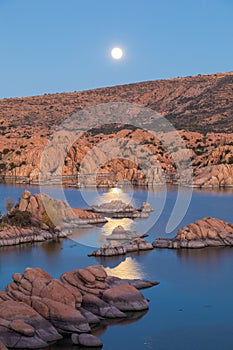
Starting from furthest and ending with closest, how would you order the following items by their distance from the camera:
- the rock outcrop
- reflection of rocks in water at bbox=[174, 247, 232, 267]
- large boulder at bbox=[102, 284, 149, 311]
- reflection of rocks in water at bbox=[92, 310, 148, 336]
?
the rock outcrop < reflection of rocks in water at bbox=[174, 247, 232, 267] < large boulder at bbox=[102, 284, 149, 311] < reflection of rocks in water at bbox=[92, 310, 148, 336]

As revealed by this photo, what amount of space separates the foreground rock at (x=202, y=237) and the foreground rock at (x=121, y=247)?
1.20 m

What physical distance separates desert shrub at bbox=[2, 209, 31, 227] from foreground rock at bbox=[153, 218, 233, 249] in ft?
33.0

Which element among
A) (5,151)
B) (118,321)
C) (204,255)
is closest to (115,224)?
(204,255)

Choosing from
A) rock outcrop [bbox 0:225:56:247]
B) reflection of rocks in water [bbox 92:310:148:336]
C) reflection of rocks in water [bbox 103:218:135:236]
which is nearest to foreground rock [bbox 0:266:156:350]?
reflection of rocks in water [bbox 92:310:148:336]

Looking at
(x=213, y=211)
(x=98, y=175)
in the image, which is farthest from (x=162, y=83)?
(x=213, y=211)

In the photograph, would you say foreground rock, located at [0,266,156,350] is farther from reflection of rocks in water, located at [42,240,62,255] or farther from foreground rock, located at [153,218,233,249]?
foreground rock, located at [153,218,233,249]

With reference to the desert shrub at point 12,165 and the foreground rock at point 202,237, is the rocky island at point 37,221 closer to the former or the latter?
the foreground rock at point 202,237

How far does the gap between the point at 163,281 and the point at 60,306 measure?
33.6 feet

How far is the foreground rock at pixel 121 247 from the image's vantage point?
4050cm

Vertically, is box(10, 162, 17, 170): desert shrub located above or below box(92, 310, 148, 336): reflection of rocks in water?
above

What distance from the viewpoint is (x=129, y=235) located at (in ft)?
151

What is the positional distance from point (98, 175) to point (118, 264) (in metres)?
70.0

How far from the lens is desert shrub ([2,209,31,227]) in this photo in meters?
47.4

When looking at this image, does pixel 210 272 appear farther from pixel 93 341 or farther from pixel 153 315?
pixel 93 341
